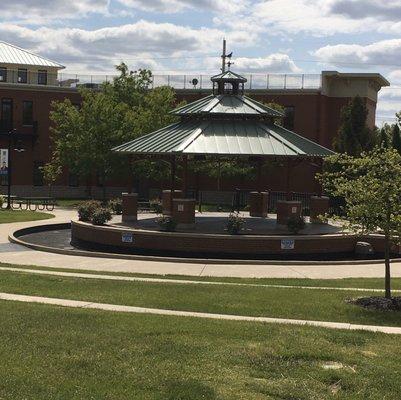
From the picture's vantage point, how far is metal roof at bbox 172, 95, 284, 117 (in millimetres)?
27125

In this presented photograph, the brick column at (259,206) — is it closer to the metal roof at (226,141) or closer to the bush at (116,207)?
the metal roof at (226,141)

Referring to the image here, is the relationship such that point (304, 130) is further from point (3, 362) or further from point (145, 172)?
point (3, 362)

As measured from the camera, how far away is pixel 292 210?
24109 mm

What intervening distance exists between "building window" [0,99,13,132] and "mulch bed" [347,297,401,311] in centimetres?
4686

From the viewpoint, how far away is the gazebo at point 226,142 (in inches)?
926

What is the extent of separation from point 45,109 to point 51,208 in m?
16.1

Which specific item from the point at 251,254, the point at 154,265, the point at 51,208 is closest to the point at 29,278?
the point at 154,265

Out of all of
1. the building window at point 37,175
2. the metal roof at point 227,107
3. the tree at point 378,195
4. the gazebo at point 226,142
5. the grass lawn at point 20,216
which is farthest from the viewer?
the building window at point 37,175

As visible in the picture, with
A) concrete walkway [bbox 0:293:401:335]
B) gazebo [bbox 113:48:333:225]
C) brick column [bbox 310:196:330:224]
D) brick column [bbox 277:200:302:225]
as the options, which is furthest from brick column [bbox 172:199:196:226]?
concrete walkway [bbox 0:293:401:335]

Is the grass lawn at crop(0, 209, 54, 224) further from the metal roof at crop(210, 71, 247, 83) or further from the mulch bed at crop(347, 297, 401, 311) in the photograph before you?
the mulch bed at crop(347, 297, 401, 311)

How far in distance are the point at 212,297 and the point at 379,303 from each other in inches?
126

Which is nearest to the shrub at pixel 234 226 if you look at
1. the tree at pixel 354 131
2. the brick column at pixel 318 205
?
the brick column at pixel 318 205

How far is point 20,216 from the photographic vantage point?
34906 mm

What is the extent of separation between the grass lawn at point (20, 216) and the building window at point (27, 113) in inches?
715
